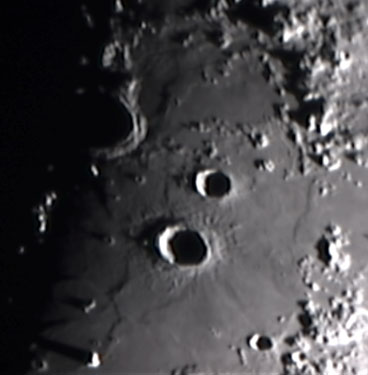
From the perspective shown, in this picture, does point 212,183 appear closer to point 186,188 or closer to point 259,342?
point 186,188

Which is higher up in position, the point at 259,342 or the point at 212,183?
the point at 212,183

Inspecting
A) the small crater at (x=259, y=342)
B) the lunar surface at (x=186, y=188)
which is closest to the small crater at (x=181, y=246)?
the lunar surface at (x=186, y=188)

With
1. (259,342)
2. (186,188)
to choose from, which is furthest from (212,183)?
(259,342)

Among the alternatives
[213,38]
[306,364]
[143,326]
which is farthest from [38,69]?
[306,364]

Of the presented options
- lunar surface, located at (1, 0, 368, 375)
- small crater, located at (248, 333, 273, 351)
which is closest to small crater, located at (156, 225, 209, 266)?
lunar surface, located at (1, 0, 368, 375)

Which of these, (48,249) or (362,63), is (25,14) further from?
(362,63)

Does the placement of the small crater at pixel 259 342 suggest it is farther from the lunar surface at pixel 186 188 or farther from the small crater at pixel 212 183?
the small crater at pixel 212 183

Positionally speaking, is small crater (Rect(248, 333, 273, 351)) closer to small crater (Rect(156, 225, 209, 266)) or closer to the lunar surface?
the lunar surface
